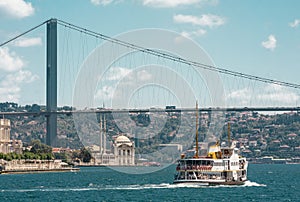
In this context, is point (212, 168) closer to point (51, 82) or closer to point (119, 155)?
point (51, 82)

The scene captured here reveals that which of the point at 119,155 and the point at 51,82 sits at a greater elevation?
the point at 51,82

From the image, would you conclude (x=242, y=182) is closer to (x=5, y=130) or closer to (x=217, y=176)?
(x=217, y=176)

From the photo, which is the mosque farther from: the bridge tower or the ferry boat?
the ferry boat

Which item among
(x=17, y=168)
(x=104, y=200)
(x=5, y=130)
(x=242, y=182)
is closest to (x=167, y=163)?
(x=5, y=130)

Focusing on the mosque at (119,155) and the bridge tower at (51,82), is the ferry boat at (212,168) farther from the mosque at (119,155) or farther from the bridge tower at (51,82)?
the mosque at (119,155)

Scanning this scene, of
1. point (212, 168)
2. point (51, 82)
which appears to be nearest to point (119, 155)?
point (51, 82)

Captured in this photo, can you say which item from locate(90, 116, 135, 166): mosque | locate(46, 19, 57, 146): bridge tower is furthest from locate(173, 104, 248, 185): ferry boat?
locate(90, 116, 135, 166): mosque
